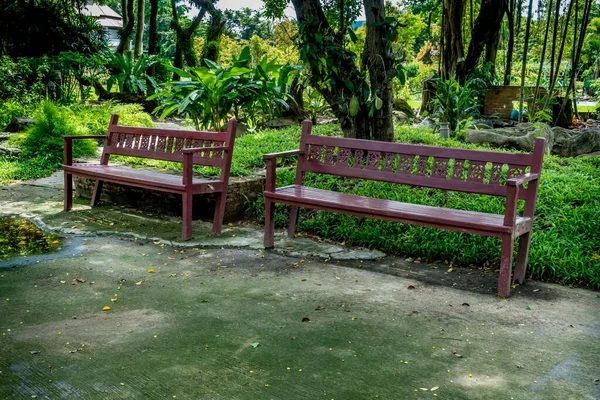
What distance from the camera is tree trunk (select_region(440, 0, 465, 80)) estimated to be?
12484 mm

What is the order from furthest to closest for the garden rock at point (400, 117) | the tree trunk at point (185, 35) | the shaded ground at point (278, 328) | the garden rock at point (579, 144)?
the tree trunk at point (185, 35) < the garden rock at point (400, 117) < the garden rock at point (579, 144) < the shaded ground at point (278, 328)

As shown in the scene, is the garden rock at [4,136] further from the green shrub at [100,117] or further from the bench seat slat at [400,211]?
the bench seat slat at [400,211]

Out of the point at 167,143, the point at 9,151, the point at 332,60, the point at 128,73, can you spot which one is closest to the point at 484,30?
the point at 332,60

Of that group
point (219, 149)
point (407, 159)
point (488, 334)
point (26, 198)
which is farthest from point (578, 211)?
point (26, 198)

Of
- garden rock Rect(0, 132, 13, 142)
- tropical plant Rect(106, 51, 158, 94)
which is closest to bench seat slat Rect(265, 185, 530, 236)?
garden rock Rect(0, 132, 13, 142)

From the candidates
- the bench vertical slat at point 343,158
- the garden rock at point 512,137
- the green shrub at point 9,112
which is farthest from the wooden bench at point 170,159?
the green shrub at point 9,112

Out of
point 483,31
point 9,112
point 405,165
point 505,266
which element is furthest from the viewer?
point 483,31

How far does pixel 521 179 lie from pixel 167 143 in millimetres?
3435

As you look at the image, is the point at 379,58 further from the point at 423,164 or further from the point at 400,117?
the point at 400,117

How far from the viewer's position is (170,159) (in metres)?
5.92

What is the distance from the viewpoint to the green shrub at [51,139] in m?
8.98

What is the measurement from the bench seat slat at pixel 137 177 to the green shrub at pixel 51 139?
111 inches

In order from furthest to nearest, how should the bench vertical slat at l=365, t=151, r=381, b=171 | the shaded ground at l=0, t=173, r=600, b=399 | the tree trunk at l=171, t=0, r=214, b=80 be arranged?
the tree trunk at l=171, t=0, r=214, b=80, the bench vertical slat at l=365, t=151, r=381, b=171, the shaded ground at l=0, t=173, r=600, b=399

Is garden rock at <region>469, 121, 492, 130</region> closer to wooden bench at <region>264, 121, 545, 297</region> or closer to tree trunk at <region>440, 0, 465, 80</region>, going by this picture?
tree trunk at <region>440, 0, 465, 80</region>
